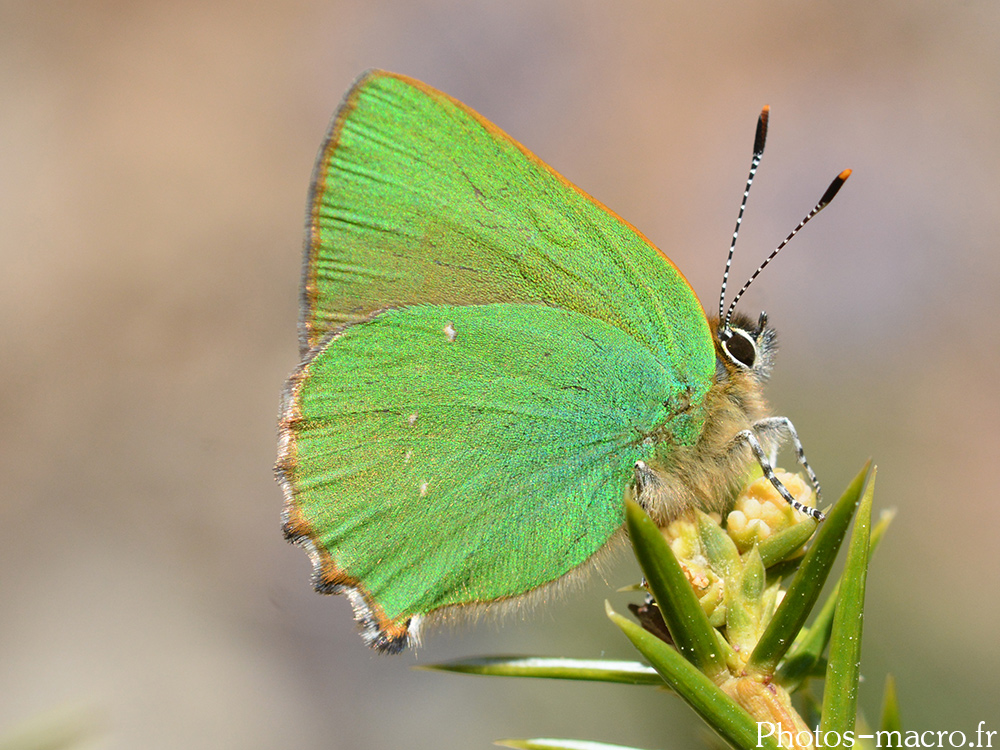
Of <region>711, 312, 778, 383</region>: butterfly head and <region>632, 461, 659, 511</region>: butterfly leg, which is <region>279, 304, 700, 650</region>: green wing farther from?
<region>711, 312, 778, 383</region>: butterfly head

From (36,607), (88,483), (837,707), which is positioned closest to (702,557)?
(837,707)

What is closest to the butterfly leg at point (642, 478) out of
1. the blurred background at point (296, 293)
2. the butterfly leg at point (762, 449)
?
the butterfly leg at point (762, 449)

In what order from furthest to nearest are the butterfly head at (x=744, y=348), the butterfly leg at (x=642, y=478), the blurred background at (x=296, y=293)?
the blurred background at (x=296, y=293) → the butterfly head at (x=744, y=348) → the butterfly leg at (x=642, y=478)

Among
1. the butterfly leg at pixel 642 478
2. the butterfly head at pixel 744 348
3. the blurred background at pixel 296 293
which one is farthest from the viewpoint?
the blurred background at pixel 296 293

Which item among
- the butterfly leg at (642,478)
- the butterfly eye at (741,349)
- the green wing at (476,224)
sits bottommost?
the butterfly leg at (642,478)

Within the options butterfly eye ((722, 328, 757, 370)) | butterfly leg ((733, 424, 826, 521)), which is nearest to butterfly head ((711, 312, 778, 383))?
butterfly eye ((722, 328, 757, 370))

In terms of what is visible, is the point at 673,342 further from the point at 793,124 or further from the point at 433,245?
the point at 793,124

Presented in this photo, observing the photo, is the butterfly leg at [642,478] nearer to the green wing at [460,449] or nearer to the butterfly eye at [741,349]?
the green wing at [460,449]
